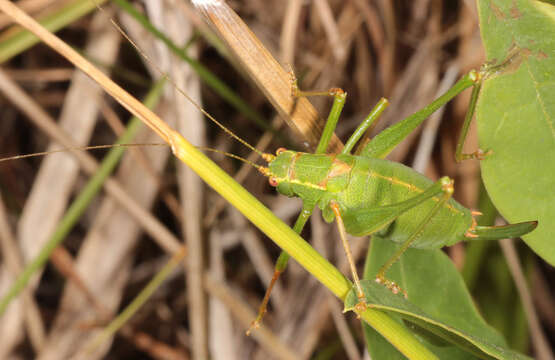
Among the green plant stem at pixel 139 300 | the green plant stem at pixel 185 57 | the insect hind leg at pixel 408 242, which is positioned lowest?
the insect hind leg at pixel 408 242

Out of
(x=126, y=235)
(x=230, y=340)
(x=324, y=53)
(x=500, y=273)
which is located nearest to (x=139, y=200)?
(x=126, y=235)

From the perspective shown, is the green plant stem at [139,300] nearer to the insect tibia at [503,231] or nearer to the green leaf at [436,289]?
the green leaf at [436,289]

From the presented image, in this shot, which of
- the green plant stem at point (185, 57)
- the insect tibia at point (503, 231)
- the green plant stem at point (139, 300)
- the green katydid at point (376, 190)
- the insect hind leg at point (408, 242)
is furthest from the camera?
the green plant stem at point (139, 300)

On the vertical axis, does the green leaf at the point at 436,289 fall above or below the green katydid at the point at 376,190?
below

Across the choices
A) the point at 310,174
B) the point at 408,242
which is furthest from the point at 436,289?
the point at 310,174

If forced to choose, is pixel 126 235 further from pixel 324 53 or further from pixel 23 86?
pixel 324 53

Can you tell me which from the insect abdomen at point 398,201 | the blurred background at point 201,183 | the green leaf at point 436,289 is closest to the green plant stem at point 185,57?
the blurred background at point 201,183

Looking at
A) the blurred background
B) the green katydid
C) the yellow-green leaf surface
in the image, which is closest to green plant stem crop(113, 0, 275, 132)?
the blurred background

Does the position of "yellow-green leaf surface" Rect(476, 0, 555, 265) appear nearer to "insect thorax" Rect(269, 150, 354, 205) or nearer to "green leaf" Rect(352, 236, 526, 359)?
"green leaf" Rect(352, 236, 526, 359)
